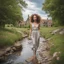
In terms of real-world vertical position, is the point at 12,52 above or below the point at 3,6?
below

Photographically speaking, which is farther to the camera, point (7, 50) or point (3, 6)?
point (3, 6)

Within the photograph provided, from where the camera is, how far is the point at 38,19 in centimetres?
1355

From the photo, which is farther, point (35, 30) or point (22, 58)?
point (22, 58)

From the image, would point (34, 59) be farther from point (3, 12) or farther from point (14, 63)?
point (3, 12)

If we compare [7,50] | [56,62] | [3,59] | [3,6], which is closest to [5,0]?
[3,6]

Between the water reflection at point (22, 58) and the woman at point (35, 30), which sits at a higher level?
the woman at point (35, 30)

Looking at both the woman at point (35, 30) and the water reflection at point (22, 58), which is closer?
the woman at point (35, 30)

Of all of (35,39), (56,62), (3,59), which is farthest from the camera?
(3,59)

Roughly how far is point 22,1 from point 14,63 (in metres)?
31.9

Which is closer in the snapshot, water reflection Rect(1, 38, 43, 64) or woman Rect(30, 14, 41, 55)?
woman Rect(30, 14, 41, 55)

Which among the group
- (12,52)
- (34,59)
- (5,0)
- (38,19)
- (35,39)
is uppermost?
(5,0)

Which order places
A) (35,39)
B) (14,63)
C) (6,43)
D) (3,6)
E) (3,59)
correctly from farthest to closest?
1. (3,6)
2. (6,43)
3. (3,59)
4. (14,63)
5. (35,39)

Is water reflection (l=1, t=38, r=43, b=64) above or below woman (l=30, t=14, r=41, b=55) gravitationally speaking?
below

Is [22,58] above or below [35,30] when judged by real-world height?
Result: below
